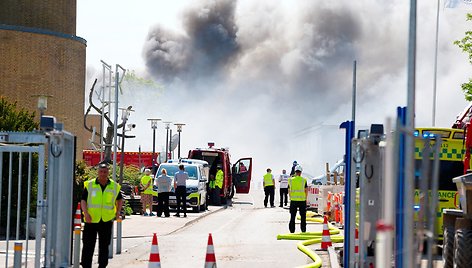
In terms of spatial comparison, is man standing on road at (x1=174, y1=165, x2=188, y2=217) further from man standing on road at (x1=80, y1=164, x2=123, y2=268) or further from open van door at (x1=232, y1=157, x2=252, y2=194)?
man standing on road at (x1=80, y1=164, x2=123, y2=268)

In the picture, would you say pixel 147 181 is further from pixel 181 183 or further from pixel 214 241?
pixel 214 241

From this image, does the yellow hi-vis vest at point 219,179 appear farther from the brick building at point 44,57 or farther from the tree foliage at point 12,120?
the tree foliage at point 12,120

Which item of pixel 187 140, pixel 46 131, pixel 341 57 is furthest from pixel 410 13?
pixel 187 140

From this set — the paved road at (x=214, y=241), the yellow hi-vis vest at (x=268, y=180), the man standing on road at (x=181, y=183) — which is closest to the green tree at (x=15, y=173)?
the paved road at (x=214, y=241)

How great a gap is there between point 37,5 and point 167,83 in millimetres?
46097

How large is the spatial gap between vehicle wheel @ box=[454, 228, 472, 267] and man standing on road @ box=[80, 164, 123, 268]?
4.81 meters

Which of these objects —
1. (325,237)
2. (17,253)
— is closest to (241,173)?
(325,237)

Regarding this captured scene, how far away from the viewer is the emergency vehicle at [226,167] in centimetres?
5153

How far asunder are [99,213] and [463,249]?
5.02m

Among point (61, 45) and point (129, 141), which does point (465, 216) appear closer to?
point (61, 45)

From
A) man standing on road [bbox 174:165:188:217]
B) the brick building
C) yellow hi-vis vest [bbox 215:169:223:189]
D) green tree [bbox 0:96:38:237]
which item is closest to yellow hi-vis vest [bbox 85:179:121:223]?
green tree [bbox 0:96:38:237]

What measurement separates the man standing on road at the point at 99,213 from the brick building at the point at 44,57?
1480 inches

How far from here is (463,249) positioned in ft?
48.5

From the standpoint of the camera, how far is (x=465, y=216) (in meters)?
15.2
